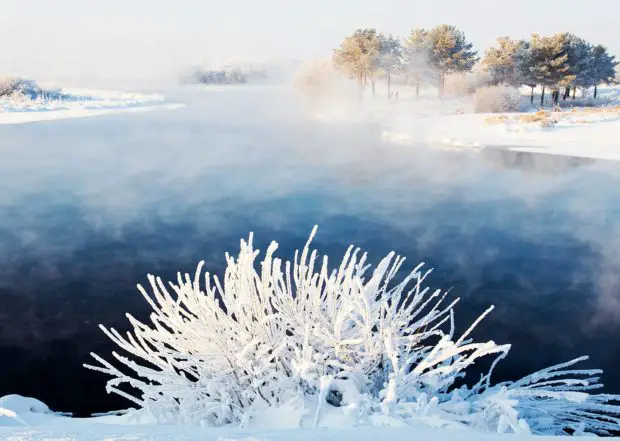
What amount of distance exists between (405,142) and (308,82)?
48.6 metres

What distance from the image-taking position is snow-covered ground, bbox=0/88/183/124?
37700mm

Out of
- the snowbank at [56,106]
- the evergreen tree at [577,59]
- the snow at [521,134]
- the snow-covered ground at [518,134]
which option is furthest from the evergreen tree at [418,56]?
the snowbank at [56,106]

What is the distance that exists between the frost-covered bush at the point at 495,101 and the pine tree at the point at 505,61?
12.5m

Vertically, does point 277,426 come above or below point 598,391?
above

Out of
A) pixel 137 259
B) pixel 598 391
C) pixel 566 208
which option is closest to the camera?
pixel 598 391

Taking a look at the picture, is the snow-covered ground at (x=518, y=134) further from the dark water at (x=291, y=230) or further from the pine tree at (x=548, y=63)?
the pine tree at (x=548, y=63)

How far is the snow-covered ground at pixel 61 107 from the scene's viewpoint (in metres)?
37.7

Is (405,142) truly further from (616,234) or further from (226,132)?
(616,234)

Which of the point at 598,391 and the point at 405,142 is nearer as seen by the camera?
the point at 598,391

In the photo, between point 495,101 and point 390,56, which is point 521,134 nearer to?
point 495,101

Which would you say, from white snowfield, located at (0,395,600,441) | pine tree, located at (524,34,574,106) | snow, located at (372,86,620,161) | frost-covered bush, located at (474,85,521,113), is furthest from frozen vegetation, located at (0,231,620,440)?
pine tree, located at (524,34,574,106)

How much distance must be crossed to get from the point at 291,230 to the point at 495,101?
36.4 m

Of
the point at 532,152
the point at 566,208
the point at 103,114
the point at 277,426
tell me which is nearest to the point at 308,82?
the point at 103,114

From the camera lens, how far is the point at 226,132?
31641 mm
